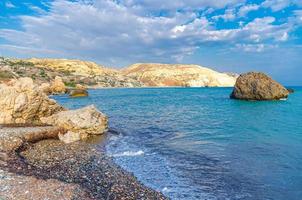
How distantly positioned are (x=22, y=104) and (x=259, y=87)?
64.3 m

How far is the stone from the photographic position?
103 ft

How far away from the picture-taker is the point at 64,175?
56.9ft

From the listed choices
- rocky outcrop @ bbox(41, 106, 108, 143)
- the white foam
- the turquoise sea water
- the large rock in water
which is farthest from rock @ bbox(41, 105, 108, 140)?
the large rock in water

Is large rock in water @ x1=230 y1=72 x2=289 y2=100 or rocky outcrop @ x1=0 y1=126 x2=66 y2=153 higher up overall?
large rock in water @ x1=230 y1=72 x2=289 y2=100

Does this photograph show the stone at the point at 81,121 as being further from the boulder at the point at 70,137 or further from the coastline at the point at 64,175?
the coastline at the point at 64,175

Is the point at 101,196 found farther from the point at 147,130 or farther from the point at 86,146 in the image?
the point at 147,130

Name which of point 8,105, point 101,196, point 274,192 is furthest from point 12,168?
point 8,105

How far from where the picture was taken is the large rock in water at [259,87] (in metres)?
82.8

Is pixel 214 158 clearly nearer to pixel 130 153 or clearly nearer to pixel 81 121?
pixel 130 153

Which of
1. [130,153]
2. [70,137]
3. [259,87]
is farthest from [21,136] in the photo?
[259,87]

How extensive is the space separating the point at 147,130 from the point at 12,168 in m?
22.4

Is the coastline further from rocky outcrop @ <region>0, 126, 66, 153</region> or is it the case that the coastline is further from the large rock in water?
the large rock in water

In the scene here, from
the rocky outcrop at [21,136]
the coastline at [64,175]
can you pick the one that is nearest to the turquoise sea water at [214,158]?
the coastline at [64,175]

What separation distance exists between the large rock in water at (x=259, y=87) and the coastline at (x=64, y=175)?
6456 centimetres
